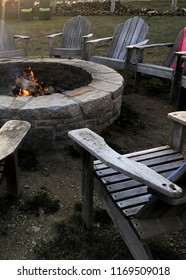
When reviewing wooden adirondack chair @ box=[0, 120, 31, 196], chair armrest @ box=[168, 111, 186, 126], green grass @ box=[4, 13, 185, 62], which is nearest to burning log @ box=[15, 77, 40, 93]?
wooden adirondack chair @ box=[0, 120, 31, 196]

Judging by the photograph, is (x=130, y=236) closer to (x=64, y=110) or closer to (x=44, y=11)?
(x=64, y=110)

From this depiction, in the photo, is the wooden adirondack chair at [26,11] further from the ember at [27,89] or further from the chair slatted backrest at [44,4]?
the ember at [27,89]

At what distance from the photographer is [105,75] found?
4.11m

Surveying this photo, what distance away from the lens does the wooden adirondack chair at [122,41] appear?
5.31 metres

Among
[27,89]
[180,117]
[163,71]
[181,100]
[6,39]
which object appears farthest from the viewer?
[6,39]

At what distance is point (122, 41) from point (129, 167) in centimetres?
441

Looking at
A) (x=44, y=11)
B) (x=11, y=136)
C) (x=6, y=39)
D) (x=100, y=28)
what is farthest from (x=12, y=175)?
(x=44, y=11)

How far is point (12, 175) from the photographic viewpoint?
2512 millimetres

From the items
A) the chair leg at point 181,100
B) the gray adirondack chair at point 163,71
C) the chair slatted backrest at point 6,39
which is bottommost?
the chair leg at point 181,100

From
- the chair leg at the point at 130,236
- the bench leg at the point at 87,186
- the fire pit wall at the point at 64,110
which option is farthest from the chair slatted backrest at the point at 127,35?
the chair leg at the point at 130,236

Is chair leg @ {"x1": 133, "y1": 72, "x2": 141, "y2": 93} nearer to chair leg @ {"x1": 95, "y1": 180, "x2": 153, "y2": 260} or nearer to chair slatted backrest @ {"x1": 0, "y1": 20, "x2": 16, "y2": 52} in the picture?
chair slatted backrest @ {"x1": 0, "y1": 20, "x2": 16, "y2": 52}

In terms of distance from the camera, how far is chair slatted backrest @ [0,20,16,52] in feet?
18.4
